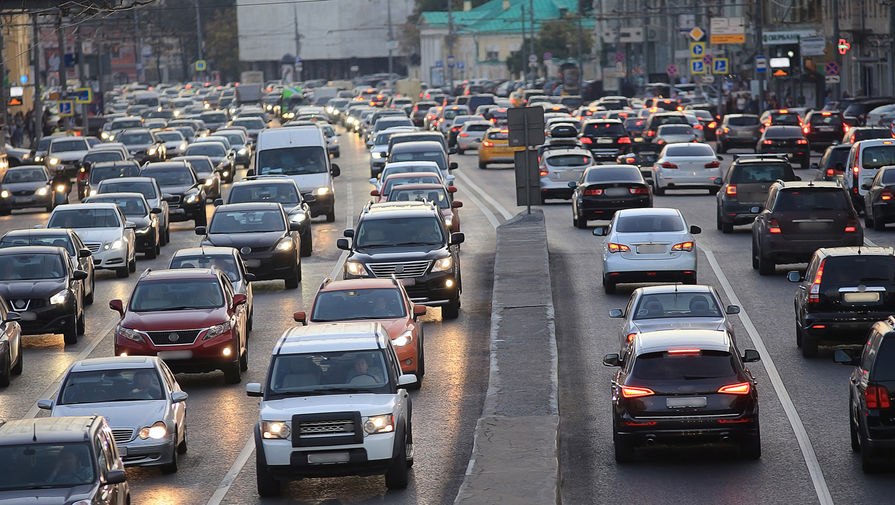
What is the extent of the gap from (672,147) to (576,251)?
1376 centimetres

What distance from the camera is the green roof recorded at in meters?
184

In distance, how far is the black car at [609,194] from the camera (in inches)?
1545

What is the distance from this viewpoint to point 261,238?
32.4 m

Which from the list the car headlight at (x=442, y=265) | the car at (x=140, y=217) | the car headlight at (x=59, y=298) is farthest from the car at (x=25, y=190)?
the car headlight at (x=442, y=265)

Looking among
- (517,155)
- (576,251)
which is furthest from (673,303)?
(517,155)

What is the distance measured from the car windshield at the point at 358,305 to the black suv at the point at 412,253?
496 cm

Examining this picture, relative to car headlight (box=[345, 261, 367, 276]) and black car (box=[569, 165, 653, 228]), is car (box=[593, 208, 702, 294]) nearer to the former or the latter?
car headlight (box=[345, 261, 367, 276])

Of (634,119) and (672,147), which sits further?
(634,119)

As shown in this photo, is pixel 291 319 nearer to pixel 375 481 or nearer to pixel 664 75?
pixel 375 481

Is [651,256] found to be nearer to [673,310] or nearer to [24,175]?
[673,310]

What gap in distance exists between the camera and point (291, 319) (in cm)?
2847

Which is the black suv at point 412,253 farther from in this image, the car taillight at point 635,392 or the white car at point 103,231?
the car taillight at point 635,392

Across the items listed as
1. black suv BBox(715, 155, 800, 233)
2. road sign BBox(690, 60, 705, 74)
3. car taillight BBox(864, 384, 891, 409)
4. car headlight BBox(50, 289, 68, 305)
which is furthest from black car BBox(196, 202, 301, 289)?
road sign BBox(690, 60, 705, 74)

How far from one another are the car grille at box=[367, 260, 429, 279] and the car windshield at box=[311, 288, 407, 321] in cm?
503
